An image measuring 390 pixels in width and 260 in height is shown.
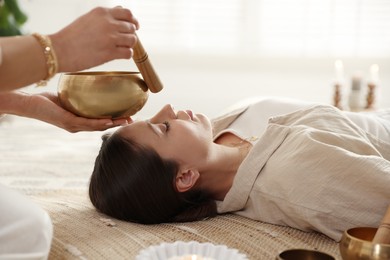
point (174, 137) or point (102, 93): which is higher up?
point (102, 93)

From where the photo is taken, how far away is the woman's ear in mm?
1670

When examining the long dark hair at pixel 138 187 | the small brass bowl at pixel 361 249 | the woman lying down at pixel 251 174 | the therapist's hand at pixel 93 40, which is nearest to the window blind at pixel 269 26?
the woman lying down at pixel 251 174

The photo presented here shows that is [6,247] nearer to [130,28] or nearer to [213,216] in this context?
[130,28]

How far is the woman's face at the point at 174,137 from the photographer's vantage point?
5.49 ft

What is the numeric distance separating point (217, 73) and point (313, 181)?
11.6ft

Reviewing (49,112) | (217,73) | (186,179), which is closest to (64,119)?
(49,112)

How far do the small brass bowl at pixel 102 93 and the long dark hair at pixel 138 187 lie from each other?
0.14 metres

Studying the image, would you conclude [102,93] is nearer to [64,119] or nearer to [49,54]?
[64,119]

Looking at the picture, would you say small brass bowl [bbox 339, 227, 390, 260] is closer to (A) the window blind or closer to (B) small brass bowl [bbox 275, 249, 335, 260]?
(B) small brass bowl [bbox 275, 249, 335, 260]

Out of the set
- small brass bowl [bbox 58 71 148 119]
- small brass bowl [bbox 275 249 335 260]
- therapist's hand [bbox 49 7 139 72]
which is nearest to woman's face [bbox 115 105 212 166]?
small brass bowl [bbox 58 71 148 119]

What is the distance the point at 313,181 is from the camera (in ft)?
4.94

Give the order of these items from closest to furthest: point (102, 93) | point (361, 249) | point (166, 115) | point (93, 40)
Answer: point (361, 249), point (93, 40), point (102, 93), point (166, 115)

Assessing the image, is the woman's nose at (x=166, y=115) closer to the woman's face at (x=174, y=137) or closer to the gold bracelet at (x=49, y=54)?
the woman's face at (x=174, y=137)

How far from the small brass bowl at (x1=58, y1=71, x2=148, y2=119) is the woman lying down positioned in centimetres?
16
